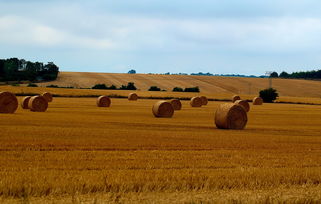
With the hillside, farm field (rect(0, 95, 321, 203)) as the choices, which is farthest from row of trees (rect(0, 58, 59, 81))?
farm field (rect(0, 95, 321, 203))

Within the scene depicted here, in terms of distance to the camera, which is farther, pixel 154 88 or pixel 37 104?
pixel 154 88

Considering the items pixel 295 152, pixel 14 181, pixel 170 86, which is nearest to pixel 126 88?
pixel 170 86

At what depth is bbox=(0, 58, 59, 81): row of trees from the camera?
91938 millimetres

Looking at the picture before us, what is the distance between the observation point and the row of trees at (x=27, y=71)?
91938 millimetres

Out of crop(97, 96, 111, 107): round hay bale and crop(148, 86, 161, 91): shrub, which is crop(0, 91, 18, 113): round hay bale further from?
crop(148, 86, 161, 91): shrub

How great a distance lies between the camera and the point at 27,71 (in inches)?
3725

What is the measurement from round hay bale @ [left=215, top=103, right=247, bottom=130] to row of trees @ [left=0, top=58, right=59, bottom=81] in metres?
72.0

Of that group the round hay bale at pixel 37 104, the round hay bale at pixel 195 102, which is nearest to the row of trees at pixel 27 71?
the round hay bale at pixel 195 102

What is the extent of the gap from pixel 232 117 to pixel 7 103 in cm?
1364

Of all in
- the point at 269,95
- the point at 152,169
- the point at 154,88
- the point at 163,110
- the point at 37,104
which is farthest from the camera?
the point at 154,88

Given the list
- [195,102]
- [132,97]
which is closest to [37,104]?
[195,102]

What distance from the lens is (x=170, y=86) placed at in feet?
300

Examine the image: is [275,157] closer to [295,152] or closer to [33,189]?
[295,152]

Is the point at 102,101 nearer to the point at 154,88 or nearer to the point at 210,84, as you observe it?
the point at 154,88
